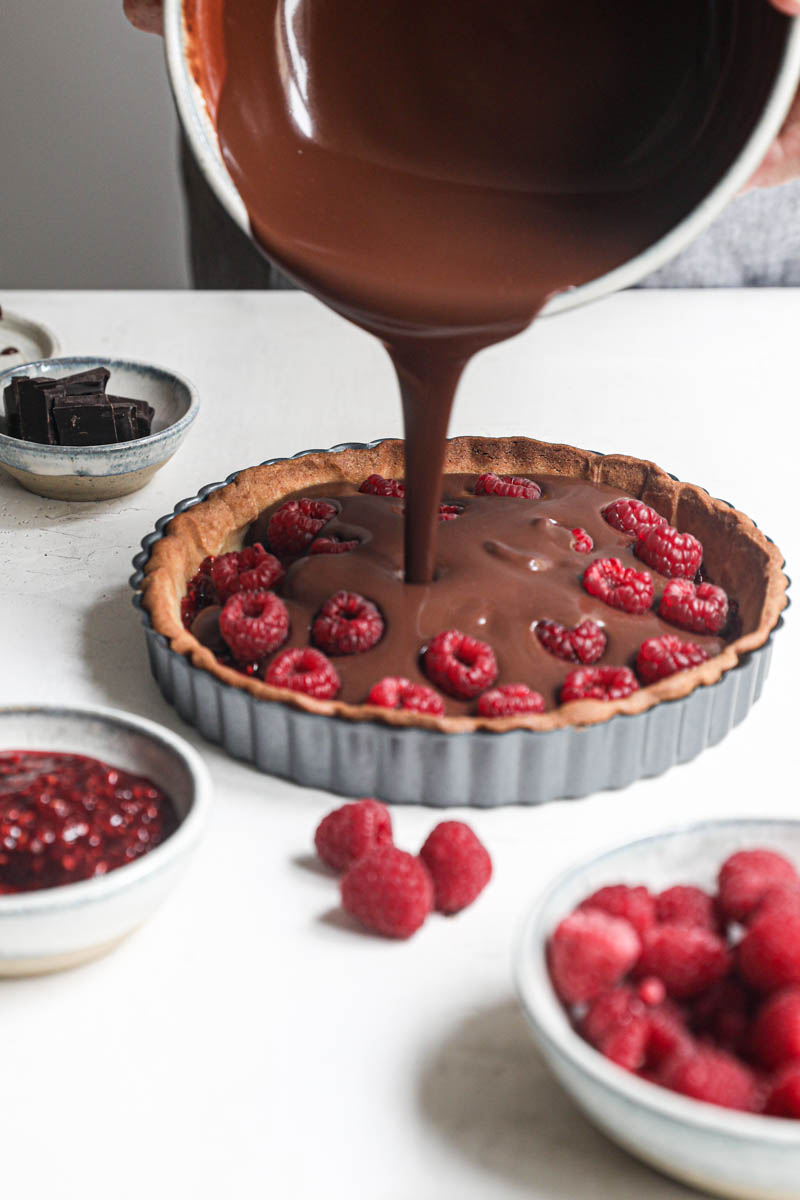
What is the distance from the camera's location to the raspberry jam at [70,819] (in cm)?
133

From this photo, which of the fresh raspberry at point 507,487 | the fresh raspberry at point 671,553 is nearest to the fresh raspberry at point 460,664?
the fresh raspberry at point 671,553

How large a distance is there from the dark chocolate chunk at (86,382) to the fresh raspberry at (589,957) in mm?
1664

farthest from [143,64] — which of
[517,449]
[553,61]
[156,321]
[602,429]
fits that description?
[553,61]

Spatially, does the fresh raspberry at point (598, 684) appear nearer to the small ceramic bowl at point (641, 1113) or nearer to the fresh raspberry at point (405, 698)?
the fresh raspberry at point (405, 698)

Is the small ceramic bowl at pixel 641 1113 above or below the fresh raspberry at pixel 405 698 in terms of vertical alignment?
above

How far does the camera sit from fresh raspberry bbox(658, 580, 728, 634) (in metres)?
1.92

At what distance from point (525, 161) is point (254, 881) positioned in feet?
3.46

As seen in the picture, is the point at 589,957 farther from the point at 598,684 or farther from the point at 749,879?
the point at 598,684

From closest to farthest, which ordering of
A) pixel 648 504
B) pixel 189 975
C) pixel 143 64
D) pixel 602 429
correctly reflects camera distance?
1. pixel 189 975
2. pixel 648 504
3. pixel 602 429
4. pixel 143 64

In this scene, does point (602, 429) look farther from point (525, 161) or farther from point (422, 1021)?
point (422, 1021)

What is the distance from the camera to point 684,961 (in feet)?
3.82

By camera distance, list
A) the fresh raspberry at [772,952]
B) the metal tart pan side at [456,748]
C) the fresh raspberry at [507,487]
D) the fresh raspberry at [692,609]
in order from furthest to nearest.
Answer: the fresh raspberry at [507,487]
the fresh raspberry at [692,609]
the metal tart pan side at [456,748]
the fresh raspberry at [772,952]

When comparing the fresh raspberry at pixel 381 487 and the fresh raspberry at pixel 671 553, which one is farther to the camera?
the fresh raspberry at pixel 381 487

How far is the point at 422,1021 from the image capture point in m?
1.38
